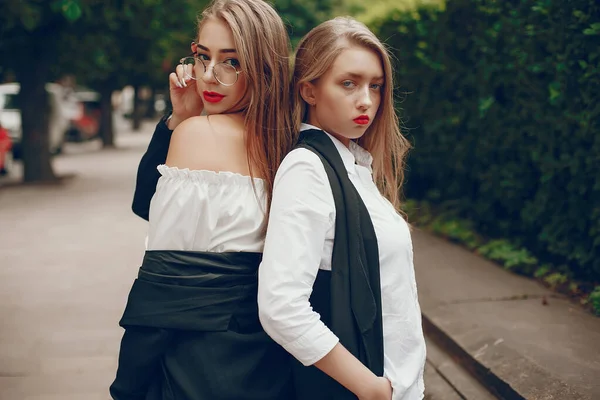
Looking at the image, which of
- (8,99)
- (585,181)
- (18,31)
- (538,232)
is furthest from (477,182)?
(8,99)

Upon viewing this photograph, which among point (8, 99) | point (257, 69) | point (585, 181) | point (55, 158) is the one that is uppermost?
point (257, 69)

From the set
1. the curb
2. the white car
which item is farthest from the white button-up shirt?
the white car

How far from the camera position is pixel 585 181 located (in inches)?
219

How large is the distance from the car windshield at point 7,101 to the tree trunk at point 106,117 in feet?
20.1

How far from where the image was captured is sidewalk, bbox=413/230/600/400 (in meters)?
3.87

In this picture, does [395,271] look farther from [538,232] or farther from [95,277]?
[95,277]

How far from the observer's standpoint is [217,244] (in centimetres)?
188

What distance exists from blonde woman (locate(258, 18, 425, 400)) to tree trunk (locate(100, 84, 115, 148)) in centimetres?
2514

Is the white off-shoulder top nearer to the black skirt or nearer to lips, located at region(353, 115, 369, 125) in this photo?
the black skirt

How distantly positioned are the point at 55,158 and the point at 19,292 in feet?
53.2

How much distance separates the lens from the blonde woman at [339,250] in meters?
1.71

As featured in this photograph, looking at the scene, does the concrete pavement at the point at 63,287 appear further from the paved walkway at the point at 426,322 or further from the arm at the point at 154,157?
the arm at the point at 154,157

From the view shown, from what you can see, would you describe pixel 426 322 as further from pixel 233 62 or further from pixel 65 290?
pixel 233 62

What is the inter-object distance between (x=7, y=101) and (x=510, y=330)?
59.6 feet
